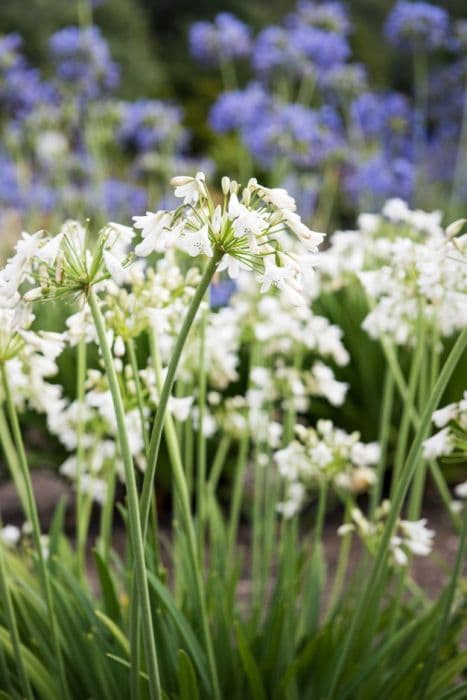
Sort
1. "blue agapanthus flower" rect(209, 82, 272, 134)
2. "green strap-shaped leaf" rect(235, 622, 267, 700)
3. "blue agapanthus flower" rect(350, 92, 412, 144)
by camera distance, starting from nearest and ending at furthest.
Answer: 1. "green strap-shaped leaf" rect(235, 622, 267, 700)
2. "blue agapanthus flower" rect(209, 82, 272, 134)
3. "blue agapanthus flower" rect(350, 92, 412, 144)

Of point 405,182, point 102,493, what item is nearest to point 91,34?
A: point 405,182

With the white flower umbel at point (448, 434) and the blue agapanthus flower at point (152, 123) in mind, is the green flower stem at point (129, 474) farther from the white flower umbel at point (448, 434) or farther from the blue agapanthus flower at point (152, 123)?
the blue agapanthus flower at point (152, 123)

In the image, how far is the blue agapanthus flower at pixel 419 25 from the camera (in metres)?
6.79

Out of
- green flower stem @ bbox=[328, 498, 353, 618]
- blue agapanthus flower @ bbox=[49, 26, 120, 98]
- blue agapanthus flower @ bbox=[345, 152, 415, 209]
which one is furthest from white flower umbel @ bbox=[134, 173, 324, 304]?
blue agapanthus flower @ bbox=[345, 152, 415, 209]

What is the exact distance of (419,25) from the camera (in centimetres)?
681

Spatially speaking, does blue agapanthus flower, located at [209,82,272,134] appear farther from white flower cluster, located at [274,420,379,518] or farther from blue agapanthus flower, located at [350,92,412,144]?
white flower cluster, located at [274,420,379,518]

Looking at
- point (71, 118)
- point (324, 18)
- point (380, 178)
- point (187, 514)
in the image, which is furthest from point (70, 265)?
point (380, 178)

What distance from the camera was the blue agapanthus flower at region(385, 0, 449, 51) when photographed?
22.3ft

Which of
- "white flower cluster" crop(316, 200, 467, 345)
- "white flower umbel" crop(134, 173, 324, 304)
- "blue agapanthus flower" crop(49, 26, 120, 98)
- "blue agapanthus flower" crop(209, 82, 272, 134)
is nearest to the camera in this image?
"white flower umbel" crop(134, 173, 324, 304)

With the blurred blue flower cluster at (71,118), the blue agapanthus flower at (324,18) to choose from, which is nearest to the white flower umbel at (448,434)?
the blurred blue flower cluster at (71,118)

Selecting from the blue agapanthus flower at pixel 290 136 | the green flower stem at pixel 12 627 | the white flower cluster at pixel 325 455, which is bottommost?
the green flower stem at pixel 12 627

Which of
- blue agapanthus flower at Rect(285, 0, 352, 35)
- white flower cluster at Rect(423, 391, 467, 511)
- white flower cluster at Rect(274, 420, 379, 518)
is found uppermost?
blue agapanthus flower at Rect(285, 0, 352, 35)

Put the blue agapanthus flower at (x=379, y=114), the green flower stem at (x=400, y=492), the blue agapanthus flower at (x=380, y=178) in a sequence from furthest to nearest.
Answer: the blue agapanthus flower at (x=379, y=114) → the blue agapanthus flower at (x=380, y=178) → the green flower stem at (x=400, y=492)

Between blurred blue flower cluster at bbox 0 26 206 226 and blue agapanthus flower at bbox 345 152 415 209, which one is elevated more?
blurred blue flower cluster at bbox 0 26 206 226
